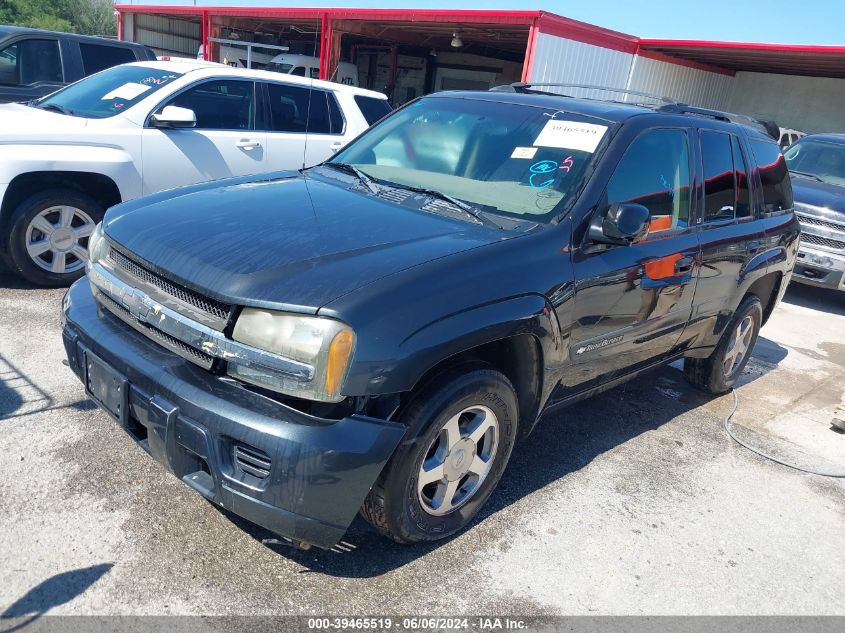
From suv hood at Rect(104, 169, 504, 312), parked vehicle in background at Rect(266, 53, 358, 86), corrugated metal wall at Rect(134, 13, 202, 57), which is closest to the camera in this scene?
suv hood at Rect(104, 169, 504, 312)

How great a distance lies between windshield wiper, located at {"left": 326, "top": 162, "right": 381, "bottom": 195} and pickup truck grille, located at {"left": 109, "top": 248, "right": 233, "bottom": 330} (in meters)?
1.19

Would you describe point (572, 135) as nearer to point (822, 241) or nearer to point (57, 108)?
point (57, 108)

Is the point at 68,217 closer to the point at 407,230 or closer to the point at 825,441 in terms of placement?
the point at 407,230

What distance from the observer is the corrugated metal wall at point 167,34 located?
86.3 feet

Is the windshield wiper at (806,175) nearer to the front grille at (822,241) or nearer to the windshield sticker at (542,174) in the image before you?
the front grille at (822,241)

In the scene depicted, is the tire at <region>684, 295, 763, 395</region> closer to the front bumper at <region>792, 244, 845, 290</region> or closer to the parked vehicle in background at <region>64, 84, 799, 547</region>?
the parked vehicle in background at <region>64, 84, 799, 547</region>

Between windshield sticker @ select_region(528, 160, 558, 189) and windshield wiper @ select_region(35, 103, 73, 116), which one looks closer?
windshield sticker @ select_region(528, 160, 558, 189)

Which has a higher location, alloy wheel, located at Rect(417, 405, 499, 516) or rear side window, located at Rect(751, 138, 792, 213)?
rear side window, located at Rect(751, 138, 792, 213)

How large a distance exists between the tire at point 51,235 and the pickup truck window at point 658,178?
401 centimetres

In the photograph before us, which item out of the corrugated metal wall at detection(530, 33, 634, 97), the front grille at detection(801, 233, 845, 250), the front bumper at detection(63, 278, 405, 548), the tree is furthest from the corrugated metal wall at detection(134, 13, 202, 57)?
the front bumper at detection(63, 278, 405, 548)

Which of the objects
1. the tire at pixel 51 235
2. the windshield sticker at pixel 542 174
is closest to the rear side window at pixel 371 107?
the tire at pixel 51 235

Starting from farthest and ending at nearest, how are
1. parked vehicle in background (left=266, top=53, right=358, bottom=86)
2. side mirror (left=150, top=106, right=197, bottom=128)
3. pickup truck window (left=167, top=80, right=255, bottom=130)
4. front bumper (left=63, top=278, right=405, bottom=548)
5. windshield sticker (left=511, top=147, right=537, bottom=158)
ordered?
parked vehicle in background (left=266, top=53, right=358, bottom=86) < pickup truck window (left=167, top=80, right=255, bottom=130) < side mirror (left=150, top=106, right=197, bottom=128) < windshield sticker (left=511, top=147, right=537, bottom=158) < front bumper (left=63, top=278, right=405, bottom=548)

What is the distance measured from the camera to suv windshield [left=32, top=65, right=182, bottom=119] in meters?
5.88

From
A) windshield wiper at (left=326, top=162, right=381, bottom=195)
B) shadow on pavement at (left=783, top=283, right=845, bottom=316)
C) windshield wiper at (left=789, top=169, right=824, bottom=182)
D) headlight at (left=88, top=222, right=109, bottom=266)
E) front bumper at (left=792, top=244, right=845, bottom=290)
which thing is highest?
windshield wiper at (left=326, top=162, right=381, bottom=195)
